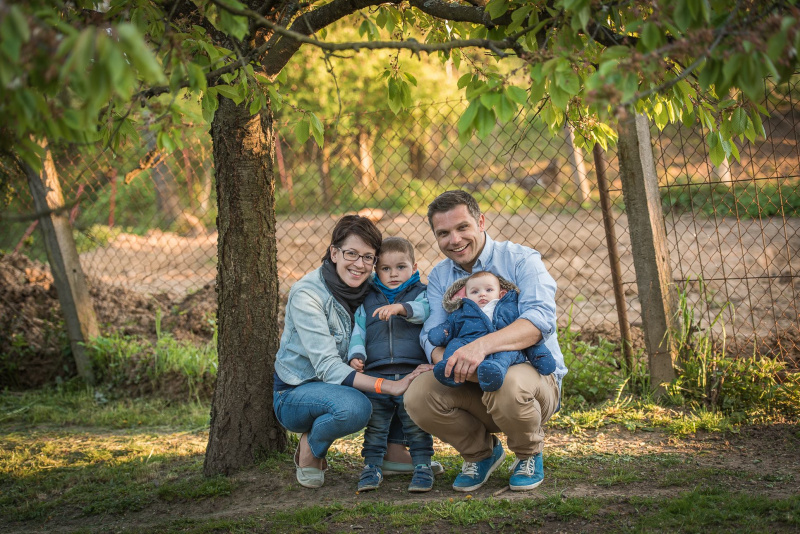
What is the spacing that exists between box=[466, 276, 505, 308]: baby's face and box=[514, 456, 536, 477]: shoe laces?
0.76 metres

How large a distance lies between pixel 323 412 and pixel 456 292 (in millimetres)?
869

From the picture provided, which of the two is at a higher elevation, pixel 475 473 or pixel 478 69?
pixel 478 69

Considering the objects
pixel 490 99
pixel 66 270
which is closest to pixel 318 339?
pixel 490 99

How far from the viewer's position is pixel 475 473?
3148 mm

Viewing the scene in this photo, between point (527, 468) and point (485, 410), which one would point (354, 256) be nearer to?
point (485, 410)

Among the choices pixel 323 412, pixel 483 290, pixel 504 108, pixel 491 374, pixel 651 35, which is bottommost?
pixel 323 412

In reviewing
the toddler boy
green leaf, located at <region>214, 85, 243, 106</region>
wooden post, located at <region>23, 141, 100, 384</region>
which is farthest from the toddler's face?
wooden post, located at <region>23, 141, 100, 384</region>

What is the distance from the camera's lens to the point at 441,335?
10.1ft

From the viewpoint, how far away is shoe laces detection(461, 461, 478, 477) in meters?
3.14

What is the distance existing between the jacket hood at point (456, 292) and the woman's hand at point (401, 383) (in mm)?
311

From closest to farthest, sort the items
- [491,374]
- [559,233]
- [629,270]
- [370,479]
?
1. [491,374]
2. [370,479]
3. [629,270]
4. [559,233]

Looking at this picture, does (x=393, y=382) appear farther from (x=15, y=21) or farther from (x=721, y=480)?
(x=15, y=21)

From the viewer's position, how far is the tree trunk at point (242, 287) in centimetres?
338

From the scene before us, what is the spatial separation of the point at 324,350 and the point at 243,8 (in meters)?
1.72
